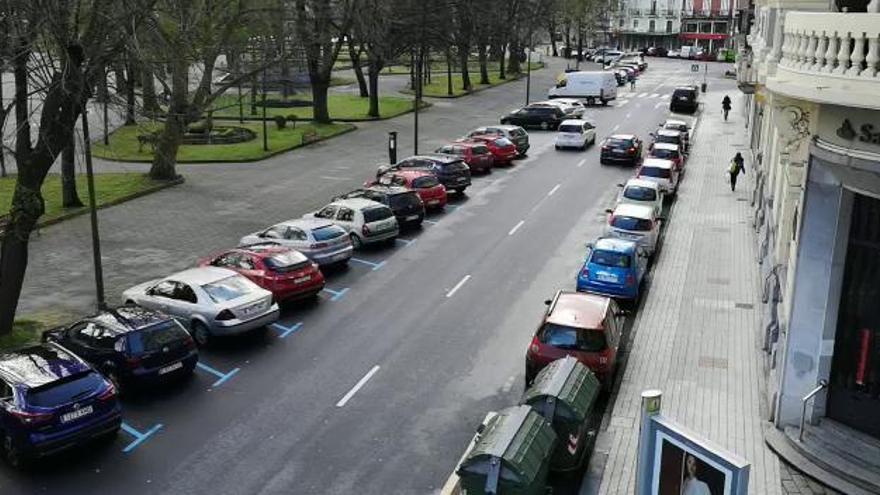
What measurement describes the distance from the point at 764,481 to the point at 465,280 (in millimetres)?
10669

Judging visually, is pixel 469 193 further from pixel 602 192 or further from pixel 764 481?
pixel 764 481

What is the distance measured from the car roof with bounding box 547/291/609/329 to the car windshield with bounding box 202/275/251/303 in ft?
21.2

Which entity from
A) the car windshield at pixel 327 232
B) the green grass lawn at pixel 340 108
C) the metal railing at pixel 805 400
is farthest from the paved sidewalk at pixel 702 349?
the green grass lawn at pixel 340 108

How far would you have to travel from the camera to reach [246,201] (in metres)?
30.8

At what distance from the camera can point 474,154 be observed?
35906mm

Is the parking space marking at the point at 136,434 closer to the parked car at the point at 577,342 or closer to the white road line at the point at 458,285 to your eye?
the parked car at the point at 577,342

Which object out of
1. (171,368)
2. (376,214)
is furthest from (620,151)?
(171,368)

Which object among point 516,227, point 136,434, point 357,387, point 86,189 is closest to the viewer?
point 136,434

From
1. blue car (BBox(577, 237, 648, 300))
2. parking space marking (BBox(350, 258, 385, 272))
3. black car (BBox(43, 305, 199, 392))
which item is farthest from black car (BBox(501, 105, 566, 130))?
black car (BBox(43, 305, 199, 392))

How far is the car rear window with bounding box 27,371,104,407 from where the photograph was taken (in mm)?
12609

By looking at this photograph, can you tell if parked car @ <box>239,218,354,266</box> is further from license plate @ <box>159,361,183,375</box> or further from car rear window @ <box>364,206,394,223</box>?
license plate @ <box>159,361,183,375</box>

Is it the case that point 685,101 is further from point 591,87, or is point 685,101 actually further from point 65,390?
point 65,390

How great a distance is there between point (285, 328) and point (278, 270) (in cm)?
146

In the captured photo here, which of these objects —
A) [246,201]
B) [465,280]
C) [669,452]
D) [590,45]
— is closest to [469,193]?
[246,201]
